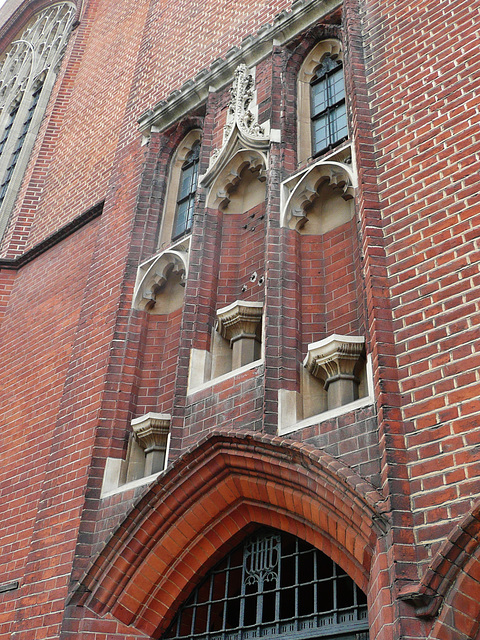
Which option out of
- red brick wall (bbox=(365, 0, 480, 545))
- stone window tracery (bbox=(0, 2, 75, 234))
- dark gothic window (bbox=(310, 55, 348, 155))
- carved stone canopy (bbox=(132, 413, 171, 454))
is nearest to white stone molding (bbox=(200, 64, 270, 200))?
dark gothic window (bbox=(310, 55, 348, 155))

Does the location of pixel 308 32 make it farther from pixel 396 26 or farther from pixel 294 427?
pixel 294 427

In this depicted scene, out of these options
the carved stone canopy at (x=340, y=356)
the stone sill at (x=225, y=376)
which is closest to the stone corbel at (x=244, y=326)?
the stone sill at (x=225, y=376)

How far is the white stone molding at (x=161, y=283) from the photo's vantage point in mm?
7074

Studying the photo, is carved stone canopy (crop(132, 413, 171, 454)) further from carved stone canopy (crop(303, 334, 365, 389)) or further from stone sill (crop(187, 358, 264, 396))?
carved stone canopy (crop(303, 334, 365, 389))

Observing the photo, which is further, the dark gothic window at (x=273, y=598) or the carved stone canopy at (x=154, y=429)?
the carved stone canopy at (x=154, y=429)

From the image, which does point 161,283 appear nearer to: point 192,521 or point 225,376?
point 225,376

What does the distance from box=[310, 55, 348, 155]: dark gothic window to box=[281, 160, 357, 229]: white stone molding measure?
17.4 inches

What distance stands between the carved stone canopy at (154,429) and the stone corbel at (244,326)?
80 cm

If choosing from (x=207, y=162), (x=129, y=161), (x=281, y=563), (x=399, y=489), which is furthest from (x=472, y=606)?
(x=129, y=161)

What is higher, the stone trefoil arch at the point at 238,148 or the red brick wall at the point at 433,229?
the stone trefoil arch at the point at 238,148

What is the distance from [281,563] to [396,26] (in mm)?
4377

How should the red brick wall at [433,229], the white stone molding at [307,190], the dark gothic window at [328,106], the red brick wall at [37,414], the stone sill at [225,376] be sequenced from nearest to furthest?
1. the red brick wall at [433,229]
2. the stone sill at [225,376]
3. the red brick wall at [37,414]
4. the white stone molding at [307,190]
5. the dark gothic window at [328,106]

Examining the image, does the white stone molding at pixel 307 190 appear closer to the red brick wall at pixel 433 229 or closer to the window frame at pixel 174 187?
the red brick wall at pixel 433 229

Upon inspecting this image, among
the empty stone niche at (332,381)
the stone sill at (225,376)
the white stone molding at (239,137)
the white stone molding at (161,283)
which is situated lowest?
the empty stone niche at (332,381)
